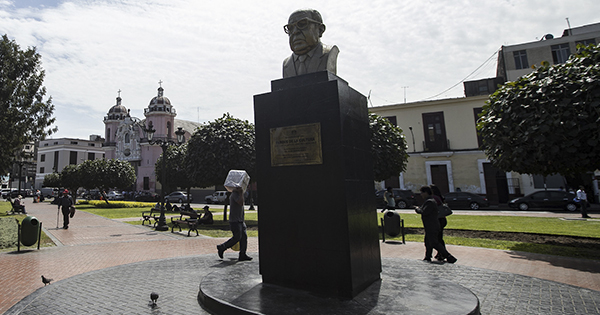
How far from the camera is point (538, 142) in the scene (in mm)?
8180

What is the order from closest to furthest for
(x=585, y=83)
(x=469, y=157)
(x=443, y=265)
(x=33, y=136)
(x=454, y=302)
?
(x=454, y=302) < (x=443, y=265) < (x=585, y=83) < (x=33, y=136) < (x=469, y=157)

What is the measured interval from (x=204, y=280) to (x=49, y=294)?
7.38 feet

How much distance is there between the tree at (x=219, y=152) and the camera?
16469 millimetres

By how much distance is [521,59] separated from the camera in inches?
1131

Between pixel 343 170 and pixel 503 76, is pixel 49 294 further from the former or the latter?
pixel 503 76

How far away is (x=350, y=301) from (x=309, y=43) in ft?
12.1

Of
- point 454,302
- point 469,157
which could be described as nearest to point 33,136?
point 454,302

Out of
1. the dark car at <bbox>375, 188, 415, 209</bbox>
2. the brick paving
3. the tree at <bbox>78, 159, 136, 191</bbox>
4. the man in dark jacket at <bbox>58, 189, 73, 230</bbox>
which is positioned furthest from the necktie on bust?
the tree at <bbox>78, 159, 136, 191</bbox>

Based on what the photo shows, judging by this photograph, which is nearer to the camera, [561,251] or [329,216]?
[329,216]

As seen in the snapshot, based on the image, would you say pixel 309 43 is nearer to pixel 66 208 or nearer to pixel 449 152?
pixel 66 208

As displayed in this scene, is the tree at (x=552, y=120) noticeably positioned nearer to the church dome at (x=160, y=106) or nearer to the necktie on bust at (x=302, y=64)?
the necktie on bust at (x=302, y=64)

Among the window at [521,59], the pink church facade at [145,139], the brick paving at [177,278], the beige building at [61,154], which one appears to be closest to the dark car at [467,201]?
the window at [521,59]

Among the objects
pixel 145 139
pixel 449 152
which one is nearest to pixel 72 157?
pixel 145 139

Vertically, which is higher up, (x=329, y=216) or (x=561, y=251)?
(x=329, y=216)
